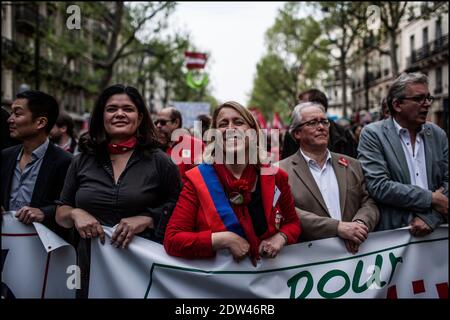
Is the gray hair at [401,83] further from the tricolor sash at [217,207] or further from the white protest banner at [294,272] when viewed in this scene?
the tricolor sash at [217,207]

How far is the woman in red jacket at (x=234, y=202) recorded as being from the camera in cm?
285

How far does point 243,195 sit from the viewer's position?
2.85 meters

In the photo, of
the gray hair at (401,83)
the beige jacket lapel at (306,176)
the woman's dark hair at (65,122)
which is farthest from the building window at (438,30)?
the beige jacket lapel at (306,176)

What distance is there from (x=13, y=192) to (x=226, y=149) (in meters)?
1.55

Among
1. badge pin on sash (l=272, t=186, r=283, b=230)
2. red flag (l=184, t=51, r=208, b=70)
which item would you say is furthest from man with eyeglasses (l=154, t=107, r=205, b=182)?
red flag (l=184, t=51, r=208, b=70)

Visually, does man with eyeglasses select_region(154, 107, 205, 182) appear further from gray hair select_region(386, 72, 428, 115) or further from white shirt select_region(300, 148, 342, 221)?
gray hair select_region(386, 72, 428, 115)

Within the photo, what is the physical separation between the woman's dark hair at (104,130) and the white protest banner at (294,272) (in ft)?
1.85

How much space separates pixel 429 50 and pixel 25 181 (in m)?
38.6

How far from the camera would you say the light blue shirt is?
11.4 feet

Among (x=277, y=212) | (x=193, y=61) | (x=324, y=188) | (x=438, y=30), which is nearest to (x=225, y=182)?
(x=277, y=212)

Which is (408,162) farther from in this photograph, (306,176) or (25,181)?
(25,181)

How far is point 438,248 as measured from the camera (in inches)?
131

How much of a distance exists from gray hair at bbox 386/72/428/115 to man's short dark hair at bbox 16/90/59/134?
2.45m
